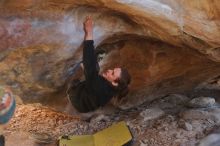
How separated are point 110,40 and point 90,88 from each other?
1.25ft

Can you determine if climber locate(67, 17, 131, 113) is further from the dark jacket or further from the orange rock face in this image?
the orange rock face

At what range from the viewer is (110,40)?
2531mm

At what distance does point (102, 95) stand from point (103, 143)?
0.32 m

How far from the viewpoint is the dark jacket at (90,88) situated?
216cm

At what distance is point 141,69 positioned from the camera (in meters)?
2.74

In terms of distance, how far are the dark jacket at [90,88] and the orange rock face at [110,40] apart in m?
0.17

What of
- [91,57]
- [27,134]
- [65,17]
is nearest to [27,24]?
[65,17]

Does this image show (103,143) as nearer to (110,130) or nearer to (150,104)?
(110,130)

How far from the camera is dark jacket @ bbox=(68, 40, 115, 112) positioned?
2.16 metres

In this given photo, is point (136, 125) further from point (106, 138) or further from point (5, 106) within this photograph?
point (5, 106)

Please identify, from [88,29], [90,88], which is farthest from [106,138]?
[88,29]

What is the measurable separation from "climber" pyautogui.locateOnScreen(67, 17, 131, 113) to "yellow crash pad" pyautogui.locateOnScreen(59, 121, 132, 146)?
0.20 meters

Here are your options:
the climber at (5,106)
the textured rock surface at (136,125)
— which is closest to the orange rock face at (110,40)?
the textured rock surface at (136,125)

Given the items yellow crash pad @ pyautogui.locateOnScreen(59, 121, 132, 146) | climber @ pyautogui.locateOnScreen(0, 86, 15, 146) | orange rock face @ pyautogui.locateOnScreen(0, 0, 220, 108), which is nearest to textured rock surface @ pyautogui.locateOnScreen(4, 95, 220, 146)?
yellow crash pad @ pyautogui.locateOnScreen(59, 121, 132, 146)
